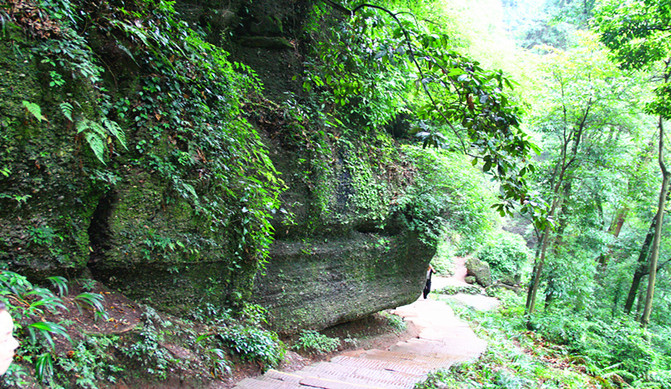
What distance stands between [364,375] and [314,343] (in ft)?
5.34

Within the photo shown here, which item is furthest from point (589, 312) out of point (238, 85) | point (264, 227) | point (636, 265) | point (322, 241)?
point (238, 85)

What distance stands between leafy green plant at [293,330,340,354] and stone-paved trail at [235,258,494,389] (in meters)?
0.26

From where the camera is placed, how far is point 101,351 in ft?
9.32

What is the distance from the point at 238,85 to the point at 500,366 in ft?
20.5

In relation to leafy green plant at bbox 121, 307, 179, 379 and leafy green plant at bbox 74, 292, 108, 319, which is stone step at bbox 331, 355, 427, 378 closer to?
leafy green plant at bbox 121, 307, 179, 379

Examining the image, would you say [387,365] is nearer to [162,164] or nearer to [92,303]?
[92,303]

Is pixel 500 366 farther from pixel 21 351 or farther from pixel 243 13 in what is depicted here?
pixel 243 13

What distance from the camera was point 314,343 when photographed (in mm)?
6211

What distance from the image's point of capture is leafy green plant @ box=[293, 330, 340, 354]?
19.8 ft

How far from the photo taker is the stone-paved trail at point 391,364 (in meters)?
4.01

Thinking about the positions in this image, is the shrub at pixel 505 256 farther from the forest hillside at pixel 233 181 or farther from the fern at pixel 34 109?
the fern at pixel 34 109

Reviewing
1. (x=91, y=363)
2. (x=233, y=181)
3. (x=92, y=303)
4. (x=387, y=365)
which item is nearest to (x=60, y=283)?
(x=92, y=303)

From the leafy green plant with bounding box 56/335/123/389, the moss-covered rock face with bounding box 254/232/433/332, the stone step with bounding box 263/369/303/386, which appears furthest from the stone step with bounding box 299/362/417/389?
the leafy green plant with bounding box 56/335/123/389

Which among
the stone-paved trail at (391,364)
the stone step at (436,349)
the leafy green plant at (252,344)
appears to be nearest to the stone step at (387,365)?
the stone-paved trail at (391,364)
